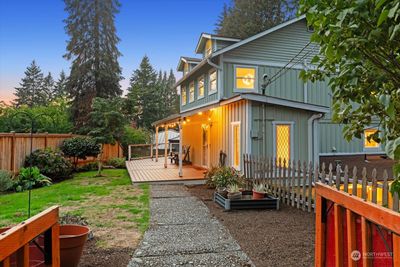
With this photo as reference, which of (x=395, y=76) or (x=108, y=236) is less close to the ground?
(x=395, y=76)

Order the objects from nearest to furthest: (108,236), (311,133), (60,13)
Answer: (108,236) → (311,133) → (60,13)

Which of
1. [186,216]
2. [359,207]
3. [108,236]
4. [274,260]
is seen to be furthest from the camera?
[186,216]

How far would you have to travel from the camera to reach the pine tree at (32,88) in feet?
159

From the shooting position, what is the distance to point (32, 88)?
4959cm

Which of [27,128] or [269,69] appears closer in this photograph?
[269,69]

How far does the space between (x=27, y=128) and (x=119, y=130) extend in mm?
5275

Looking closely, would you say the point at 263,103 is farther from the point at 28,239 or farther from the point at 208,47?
the point at 28,239

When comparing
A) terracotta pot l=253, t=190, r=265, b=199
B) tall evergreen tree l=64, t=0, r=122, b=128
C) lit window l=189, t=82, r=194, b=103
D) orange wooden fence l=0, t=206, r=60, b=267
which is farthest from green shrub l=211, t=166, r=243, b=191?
tall evergreen tree l=64, t=0, r=122, b=128

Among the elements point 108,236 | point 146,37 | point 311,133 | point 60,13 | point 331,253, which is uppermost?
point 60,13

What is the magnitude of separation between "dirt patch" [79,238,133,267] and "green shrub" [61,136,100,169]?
11.0 metres

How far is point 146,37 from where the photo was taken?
26.4m

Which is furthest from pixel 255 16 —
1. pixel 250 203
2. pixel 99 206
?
pixel 99 206

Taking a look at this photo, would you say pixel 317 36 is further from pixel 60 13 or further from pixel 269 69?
pixel 60 13

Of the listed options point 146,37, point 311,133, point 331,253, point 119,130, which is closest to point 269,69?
point 311,133
